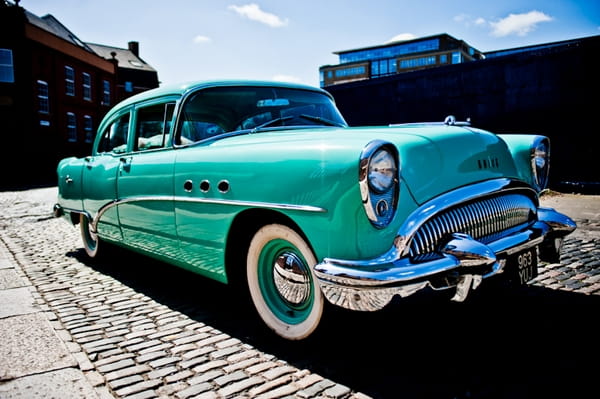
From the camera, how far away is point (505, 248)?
232 cm

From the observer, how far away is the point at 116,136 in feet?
14.6

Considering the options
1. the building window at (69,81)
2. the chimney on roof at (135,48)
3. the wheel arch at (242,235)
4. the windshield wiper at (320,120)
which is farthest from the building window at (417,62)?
the wheel arch at (242,235)

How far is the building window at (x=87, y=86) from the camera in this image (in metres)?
28.5

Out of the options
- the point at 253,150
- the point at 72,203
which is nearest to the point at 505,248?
the point at 253,150

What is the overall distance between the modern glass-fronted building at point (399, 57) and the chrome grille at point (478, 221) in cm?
7489

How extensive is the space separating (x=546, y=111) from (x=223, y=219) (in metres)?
10.4

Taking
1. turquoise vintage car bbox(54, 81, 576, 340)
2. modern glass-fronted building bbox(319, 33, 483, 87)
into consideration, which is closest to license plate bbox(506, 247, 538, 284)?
turquoise vintage car bbox(54, 81, 576, 340)

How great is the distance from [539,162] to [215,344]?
244 cm

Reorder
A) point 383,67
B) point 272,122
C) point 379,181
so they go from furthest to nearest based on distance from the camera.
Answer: point 383,67 → point 272,122 → point 379,181

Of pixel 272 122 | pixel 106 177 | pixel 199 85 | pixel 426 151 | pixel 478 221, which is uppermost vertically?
pixel 199 85

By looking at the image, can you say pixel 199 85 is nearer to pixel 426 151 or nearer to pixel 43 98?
pixel 426 151

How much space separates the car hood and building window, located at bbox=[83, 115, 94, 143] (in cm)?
2921

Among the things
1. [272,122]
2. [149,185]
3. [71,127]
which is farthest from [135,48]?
[272,122]

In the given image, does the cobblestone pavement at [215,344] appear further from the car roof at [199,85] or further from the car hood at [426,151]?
the car roof at [199,85]
